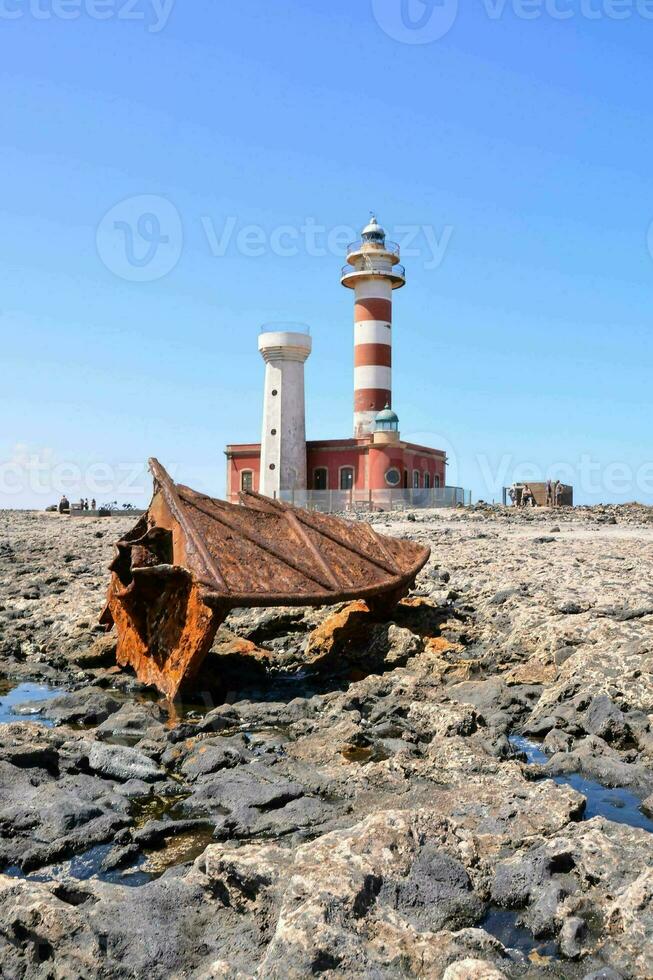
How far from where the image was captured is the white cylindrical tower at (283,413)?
35.8 m

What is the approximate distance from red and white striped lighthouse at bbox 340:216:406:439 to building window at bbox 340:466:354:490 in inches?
67.1

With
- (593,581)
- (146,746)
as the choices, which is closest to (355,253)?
(593,581)

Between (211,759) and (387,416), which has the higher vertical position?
(387,416)

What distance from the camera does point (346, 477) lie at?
36.1m

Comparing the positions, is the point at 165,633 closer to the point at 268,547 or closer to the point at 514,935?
the point at 268,547

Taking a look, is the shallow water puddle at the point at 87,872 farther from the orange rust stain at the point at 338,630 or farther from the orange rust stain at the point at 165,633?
the orange rust stain at the point at 338,630

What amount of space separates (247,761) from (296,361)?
106 ft

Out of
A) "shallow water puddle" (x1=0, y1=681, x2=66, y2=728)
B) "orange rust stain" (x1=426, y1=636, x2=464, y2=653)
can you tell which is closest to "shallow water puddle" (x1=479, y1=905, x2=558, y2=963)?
"shallow water puddle" (x1=0, y1=681, x2=66, y2=728)

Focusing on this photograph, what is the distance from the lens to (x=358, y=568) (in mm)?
8586

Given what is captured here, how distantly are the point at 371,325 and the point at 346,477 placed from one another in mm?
7154

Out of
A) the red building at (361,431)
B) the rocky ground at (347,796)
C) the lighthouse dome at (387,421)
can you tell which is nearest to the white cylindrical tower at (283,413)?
the red building at (361,431)

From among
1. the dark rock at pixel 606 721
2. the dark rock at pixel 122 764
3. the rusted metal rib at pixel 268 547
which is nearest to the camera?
the dark rock at pixel 122 764

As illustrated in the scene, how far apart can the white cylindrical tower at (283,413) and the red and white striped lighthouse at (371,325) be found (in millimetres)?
2497

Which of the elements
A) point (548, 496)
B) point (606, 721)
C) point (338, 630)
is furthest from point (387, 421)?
point (606, 721)
